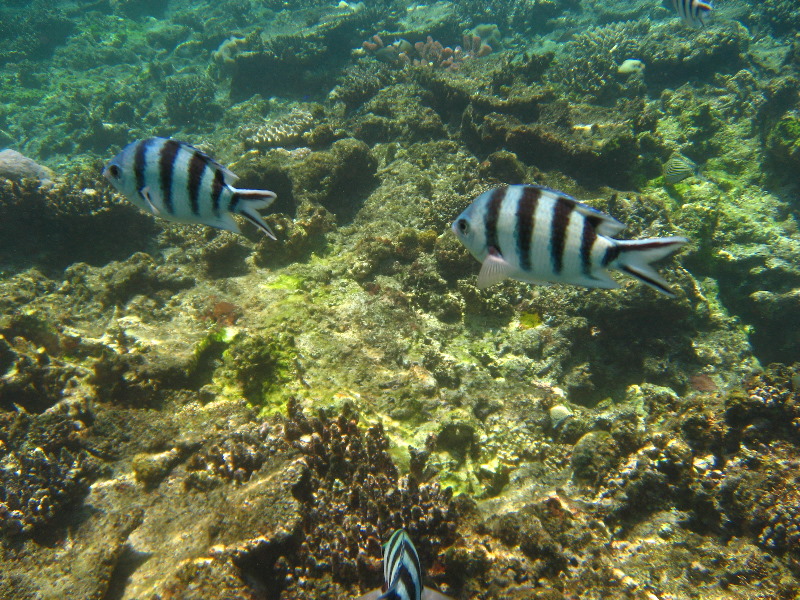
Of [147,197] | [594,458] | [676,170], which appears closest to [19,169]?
[147,197]

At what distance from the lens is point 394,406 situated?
4.49 metres

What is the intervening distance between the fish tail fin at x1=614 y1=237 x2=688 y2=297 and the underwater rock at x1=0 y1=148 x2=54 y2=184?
9538 millimetres

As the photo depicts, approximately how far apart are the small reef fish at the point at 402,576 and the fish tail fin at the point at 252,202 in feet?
6.52

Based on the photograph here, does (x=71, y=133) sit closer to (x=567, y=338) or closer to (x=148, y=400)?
(x=148, y=400)

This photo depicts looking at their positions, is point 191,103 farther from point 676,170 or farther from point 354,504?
point 354,504

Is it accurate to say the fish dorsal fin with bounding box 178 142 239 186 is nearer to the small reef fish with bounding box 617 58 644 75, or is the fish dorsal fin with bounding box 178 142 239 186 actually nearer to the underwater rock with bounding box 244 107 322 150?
the underwater rock with bounding box 244 107 322 150

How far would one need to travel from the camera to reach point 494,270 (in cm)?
200

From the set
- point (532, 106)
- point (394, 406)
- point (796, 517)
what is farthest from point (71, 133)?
point (796, 517)

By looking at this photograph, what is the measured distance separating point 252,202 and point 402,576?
2.30 meters

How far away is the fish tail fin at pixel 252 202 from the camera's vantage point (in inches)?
94.0

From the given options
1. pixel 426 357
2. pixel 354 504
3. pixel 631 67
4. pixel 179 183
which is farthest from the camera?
pixel 631 67

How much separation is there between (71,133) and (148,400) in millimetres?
15992

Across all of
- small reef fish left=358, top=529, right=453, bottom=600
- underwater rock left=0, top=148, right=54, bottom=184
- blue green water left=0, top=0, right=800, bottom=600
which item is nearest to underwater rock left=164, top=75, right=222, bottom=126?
blue green water left=0, top=0, right=800, bottom=600

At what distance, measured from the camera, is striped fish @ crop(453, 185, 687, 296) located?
6.01ft
